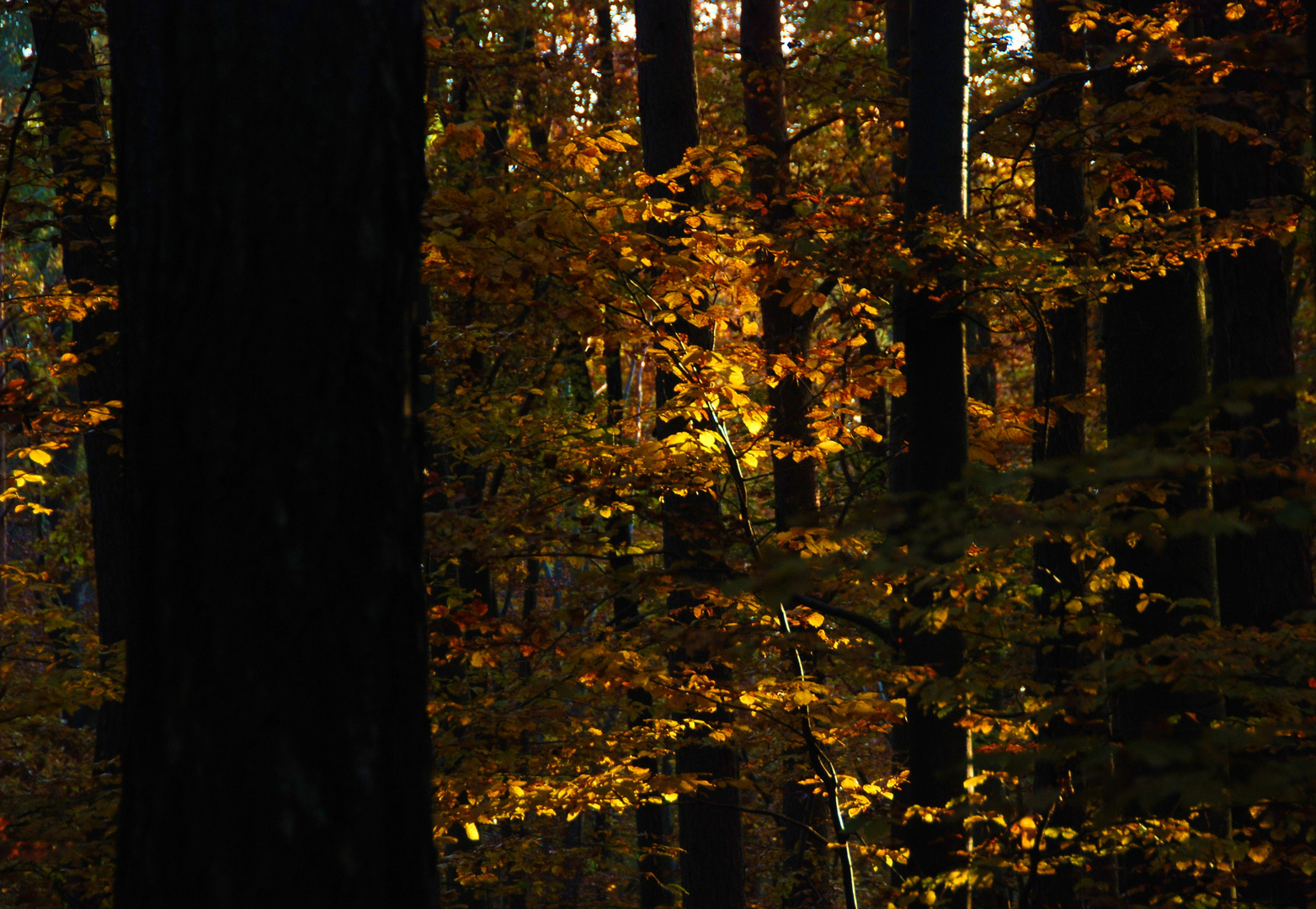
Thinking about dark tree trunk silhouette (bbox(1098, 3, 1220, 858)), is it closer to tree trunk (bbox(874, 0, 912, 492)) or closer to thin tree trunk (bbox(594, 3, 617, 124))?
tree trunk (bbox(874, 0, 912, 492))

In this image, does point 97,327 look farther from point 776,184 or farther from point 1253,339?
point 1253,339

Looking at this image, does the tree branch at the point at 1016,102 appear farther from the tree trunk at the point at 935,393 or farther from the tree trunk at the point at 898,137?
A: the tree trunk at the point at 898,137

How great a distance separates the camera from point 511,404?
8609 millimetres

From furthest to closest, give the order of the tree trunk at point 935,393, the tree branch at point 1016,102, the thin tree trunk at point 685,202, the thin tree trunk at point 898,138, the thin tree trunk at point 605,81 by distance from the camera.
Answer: the thin tree trunk at point 605,81 → the thin tree trunk at point 685,202 → the thin tree trunk at point 898,138 → the tree branch at point 1016,102 → the tree trunk at point 935,393

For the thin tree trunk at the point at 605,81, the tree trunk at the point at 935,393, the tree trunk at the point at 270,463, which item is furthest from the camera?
the thin tree trunk at the point at 605,81

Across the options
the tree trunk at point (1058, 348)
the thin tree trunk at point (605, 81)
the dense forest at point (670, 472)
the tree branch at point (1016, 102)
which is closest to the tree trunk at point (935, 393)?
the dense forest at point (670, 472)

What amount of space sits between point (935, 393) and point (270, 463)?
343 cm

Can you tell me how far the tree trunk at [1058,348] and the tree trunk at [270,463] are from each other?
3888 mm

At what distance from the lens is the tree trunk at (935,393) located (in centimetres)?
468

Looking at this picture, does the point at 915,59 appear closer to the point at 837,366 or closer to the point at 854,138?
the point at 837,366

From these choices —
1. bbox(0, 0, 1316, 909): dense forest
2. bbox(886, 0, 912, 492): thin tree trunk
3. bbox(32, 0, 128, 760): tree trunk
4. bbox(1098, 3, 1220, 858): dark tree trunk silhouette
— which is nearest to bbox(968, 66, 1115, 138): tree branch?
bbox(0, 0, 1316, 909): dense forest

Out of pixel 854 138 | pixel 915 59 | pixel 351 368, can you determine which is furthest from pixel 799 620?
pixel 854 138

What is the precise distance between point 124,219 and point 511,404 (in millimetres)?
6318

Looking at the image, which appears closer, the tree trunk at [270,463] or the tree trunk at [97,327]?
the tree trunk at [270,463]
